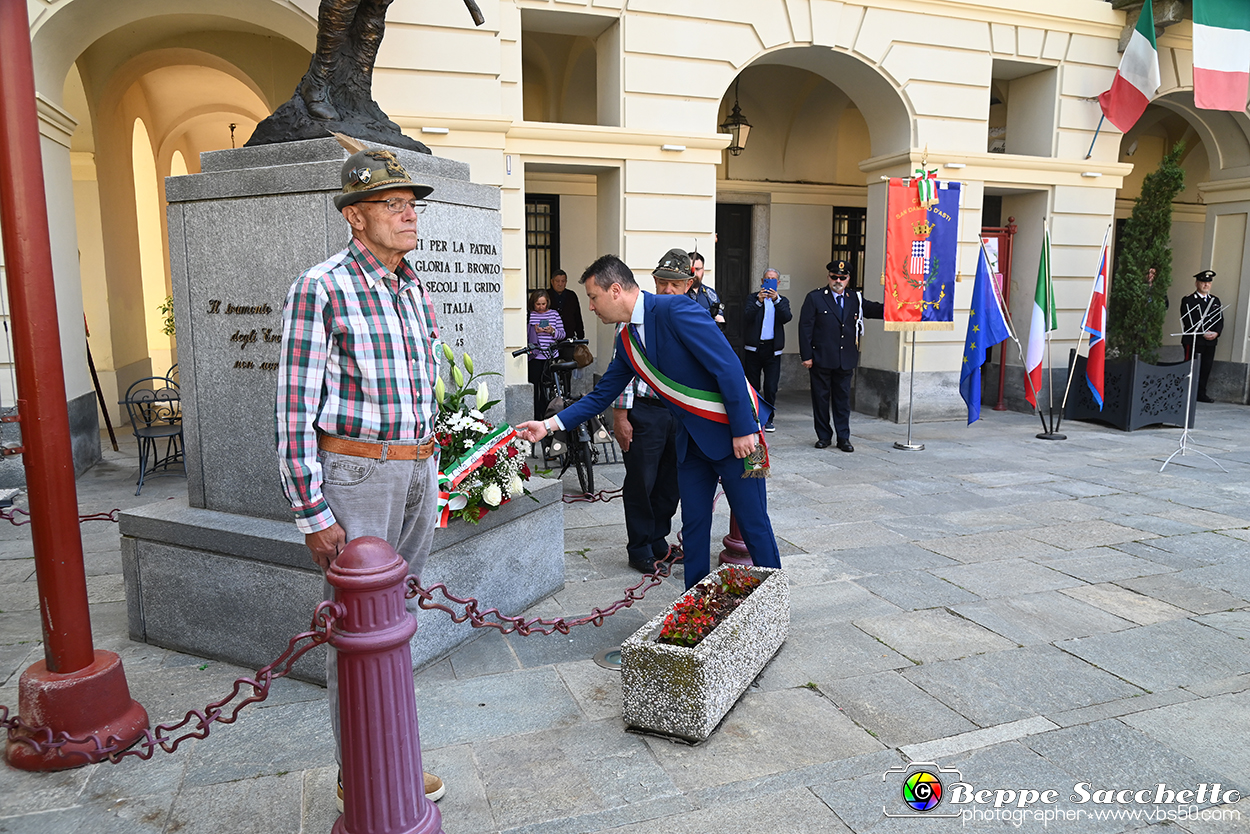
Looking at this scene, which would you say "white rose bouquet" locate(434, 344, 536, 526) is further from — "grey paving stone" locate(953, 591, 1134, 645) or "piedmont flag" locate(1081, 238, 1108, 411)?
"piedmont flag" locate(1081, 238, 1108, 411)

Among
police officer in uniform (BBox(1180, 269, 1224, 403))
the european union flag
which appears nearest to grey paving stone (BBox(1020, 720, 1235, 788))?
the european union flag

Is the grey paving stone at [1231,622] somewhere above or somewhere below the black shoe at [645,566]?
below

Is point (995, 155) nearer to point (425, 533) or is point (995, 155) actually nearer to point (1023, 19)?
point (1023, 19)

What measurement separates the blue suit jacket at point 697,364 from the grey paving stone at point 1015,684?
4.49 ft

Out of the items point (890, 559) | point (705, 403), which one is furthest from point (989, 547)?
point (705, 403)

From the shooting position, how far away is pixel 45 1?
23.9 ft

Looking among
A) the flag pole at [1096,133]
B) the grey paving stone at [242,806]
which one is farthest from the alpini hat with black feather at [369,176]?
the flag pole at [1096,133]

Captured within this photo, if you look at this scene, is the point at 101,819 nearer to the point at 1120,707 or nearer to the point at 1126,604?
the point at 1120,707

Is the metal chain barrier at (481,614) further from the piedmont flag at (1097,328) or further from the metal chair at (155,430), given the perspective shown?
the piedmont flag at (1097,328)

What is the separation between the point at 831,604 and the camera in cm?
460

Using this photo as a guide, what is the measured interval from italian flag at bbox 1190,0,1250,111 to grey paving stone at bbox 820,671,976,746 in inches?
427

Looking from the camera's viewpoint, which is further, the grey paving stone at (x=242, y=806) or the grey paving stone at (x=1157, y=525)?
the grey paving stone at (x=1157, y=525)

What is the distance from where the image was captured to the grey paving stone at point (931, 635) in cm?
399

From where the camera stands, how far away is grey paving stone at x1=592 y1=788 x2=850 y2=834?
105 inches
